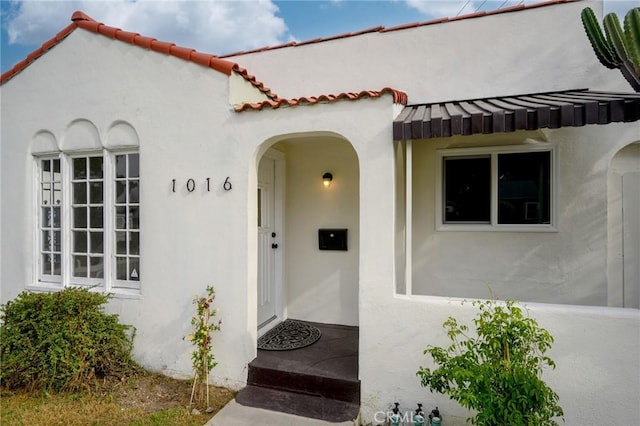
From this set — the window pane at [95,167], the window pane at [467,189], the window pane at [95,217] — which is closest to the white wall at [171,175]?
the window pane at [95,167]

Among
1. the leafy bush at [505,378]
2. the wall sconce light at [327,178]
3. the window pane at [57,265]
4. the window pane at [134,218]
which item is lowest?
the leafy bush at [505,378]

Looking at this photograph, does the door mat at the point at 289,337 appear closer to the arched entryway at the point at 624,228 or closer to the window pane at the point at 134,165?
the window pane at the point at 134,165

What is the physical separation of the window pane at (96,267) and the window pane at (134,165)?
1.66 meters

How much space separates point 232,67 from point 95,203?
352 centimetres

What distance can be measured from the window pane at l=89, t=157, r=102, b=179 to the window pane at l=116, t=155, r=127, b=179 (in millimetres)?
377

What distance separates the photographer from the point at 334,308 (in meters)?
6.67

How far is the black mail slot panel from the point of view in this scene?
21.4 feet

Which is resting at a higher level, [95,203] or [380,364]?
[95,203]

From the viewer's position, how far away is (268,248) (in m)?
6.61

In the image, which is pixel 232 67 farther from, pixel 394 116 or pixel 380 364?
pixel 380 364

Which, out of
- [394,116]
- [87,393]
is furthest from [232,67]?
[87,393]

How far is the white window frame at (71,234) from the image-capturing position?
19.2ft

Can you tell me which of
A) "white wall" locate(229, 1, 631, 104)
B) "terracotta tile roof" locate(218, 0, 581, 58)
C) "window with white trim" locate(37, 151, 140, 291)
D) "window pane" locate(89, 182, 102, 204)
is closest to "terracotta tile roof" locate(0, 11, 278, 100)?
"white wall" locate(229, 1, 631, 104)

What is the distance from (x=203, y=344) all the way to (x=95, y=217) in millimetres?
3239
